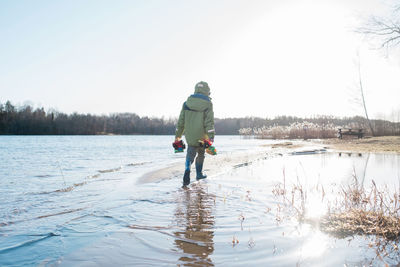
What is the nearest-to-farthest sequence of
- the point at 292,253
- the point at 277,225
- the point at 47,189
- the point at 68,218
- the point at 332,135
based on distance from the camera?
1. the point at 292,253
2. the point at 277,225
3. the point at 68,218
4. the point at 47,189
5. the point at 332,135

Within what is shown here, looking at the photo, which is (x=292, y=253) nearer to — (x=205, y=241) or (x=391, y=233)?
(x=205, y=241)

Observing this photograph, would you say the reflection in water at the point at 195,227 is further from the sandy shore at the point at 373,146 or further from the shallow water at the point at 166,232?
the sandy shore at the point at 373,146

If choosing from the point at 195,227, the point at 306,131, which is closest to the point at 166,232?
the point at 195,227

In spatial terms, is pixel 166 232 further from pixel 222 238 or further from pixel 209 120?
pixel 209 120

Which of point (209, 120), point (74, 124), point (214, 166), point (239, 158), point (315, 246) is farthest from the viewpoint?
point (74, 124)

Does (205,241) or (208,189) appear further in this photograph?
(208,189)

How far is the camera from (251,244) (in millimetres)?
2676

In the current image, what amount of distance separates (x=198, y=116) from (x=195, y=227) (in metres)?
3.32

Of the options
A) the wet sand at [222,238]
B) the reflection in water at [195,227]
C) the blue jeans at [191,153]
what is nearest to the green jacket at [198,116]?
the blue jeans at [191,153]

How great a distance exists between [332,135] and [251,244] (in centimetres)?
3357

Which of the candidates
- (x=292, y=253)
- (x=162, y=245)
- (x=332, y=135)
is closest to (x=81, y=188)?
(x=162, y=245)

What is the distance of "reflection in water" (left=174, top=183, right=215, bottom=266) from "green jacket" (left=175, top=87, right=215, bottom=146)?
57.5 inches

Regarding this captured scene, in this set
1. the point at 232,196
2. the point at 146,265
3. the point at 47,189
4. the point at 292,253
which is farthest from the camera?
the point at 47,189

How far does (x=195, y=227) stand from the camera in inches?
129
